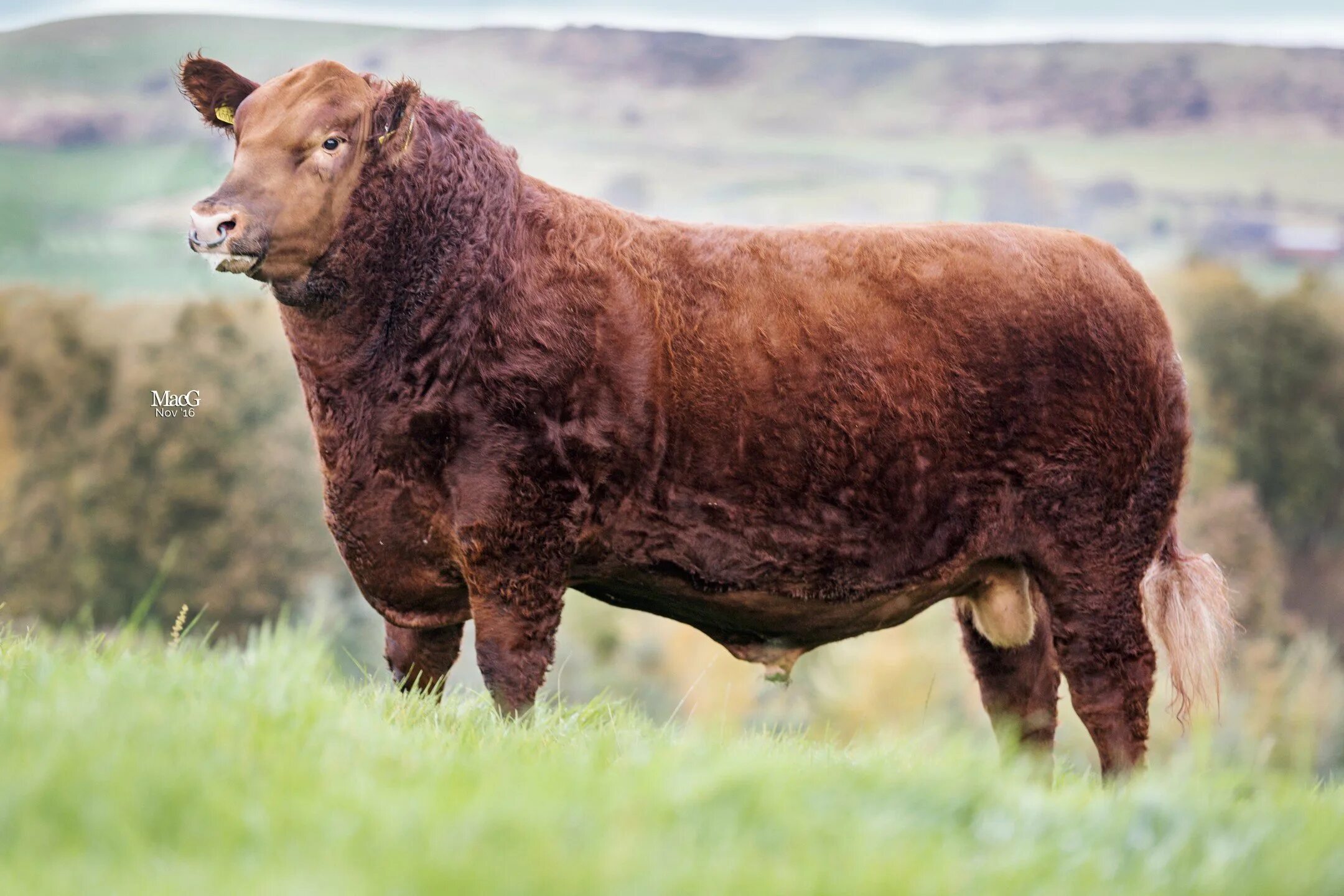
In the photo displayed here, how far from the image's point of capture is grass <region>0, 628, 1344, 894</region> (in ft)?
7.93

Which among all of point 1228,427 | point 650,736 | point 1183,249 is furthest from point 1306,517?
point 650,736

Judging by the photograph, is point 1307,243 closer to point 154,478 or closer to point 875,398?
point 154,478

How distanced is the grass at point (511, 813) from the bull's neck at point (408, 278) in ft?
4.49

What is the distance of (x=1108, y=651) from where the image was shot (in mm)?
5289

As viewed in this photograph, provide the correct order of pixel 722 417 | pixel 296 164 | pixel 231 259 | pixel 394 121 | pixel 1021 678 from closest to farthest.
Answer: pixel 231 259
pixel 296 164
pixel 394 121
pixel 722 417
pixel 1021 678

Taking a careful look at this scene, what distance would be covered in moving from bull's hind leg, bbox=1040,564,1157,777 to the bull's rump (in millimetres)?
310

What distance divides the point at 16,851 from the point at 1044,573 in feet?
12.9

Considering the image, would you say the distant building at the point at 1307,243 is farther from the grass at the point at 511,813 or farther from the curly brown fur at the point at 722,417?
the grass at the point at 511,813

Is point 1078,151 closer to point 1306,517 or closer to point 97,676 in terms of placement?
point 1306,517

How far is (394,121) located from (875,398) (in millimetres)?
2046

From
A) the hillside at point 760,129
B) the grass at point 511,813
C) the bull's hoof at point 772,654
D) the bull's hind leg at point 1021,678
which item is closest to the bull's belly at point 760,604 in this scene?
the bull's hoof at point 772,654

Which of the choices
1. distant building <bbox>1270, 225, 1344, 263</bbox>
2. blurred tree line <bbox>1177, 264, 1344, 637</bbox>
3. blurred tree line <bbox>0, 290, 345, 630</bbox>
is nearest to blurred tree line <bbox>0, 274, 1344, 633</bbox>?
blurred tree line <bbox>0, 290, 345, 630</bbox>

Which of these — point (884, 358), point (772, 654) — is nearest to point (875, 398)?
point (884, 358)

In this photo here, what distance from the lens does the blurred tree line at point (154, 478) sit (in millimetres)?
34656
